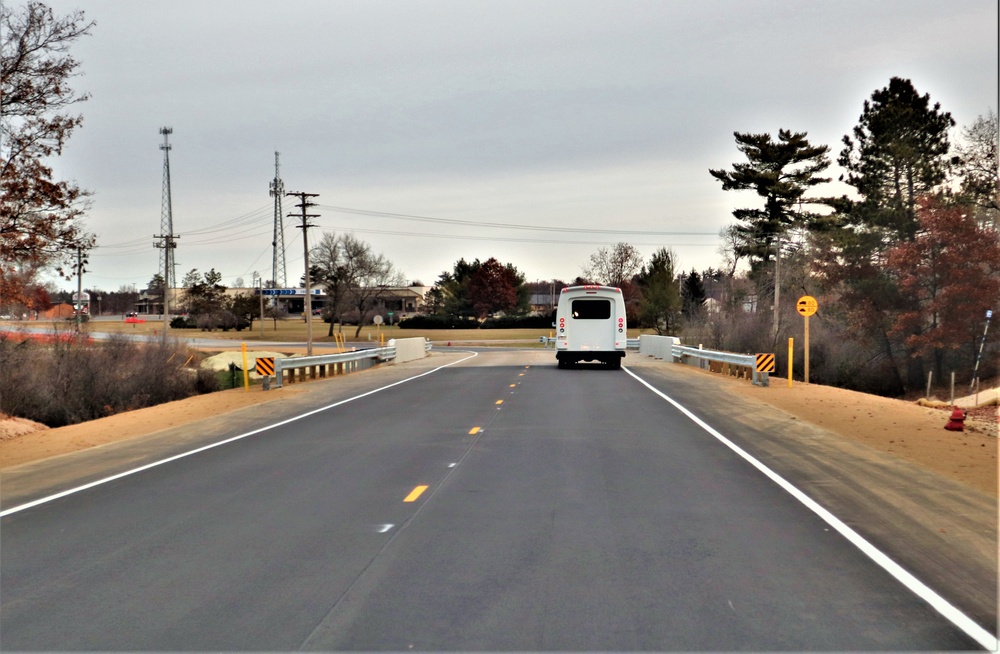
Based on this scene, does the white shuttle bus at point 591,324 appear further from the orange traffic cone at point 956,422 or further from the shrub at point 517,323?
the shrub at point 517,323

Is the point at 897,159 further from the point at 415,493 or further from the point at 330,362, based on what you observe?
the point at 415,493

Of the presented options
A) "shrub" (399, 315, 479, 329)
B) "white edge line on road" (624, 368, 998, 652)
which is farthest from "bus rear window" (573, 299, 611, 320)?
"shrub" (399, 315, 479, 329)

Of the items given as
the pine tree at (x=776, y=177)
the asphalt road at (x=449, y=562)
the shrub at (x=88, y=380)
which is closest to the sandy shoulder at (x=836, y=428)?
the asphalt road at (x=449, y=562)

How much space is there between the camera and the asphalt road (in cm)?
541

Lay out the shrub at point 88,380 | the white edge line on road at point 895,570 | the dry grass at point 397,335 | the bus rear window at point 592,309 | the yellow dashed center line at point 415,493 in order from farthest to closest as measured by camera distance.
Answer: the dry grass at point 397,335
the bus rear window at point 592,309
the shrub at point 88,380
the yellow dashed center line at point 415,493
the white edge line on road at point 895,570

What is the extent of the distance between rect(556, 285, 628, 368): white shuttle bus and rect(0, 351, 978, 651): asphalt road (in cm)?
2228

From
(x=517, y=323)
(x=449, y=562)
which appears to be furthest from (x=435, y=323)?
(x=449, y=562)

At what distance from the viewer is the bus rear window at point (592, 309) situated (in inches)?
1399

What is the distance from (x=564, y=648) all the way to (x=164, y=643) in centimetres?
233

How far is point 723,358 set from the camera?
32781mm

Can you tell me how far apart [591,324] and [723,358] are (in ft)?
18.4

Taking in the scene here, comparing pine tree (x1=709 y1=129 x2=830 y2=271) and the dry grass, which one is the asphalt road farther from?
the dry grass

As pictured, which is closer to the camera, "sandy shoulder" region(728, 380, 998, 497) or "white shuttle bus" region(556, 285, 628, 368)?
"sandy shoulder" region(728, 380, 998, 497)

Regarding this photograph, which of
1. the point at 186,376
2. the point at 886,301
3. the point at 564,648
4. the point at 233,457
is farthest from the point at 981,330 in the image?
the point at 564,648
